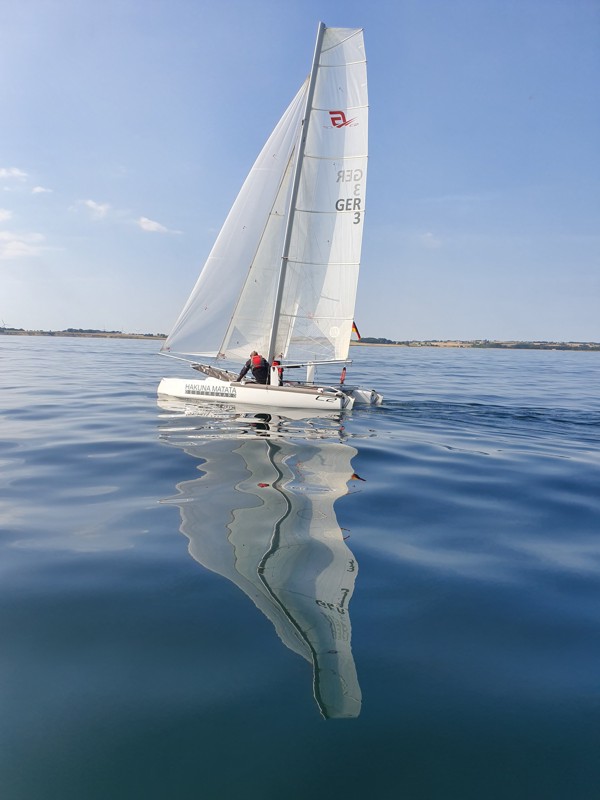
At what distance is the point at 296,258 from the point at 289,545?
13.3 m

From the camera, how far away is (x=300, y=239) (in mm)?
17484

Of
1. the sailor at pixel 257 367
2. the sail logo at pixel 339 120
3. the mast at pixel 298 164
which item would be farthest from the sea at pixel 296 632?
the sail logo at pixel 339 120

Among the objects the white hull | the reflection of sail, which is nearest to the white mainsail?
the white hull

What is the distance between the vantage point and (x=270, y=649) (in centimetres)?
372

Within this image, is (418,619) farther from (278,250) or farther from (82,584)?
(278,250)

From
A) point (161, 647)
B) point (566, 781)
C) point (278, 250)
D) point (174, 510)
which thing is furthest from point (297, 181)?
point (566, 781)

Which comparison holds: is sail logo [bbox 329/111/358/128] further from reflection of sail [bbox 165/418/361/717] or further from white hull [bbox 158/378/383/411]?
reflection of sail [bbox 165/418/361/717]

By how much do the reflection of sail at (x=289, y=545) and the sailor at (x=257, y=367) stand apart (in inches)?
295

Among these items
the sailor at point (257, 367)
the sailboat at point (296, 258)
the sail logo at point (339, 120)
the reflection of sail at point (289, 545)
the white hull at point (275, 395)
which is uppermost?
the sail logo at point (339, 120)

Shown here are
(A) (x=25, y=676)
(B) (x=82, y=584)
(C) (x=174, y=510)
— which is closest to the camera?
(A) (x=25, y=676)

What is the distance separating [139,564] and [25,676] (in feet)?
5.81

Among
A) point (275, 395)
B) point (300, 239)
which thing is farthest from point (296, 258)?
point (275, 395)

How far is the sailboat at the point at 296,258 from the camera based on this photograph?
55.6ft

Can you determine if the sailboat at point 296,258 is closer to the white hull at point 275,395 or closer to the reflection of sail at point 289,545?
the white hull at point 275,395
